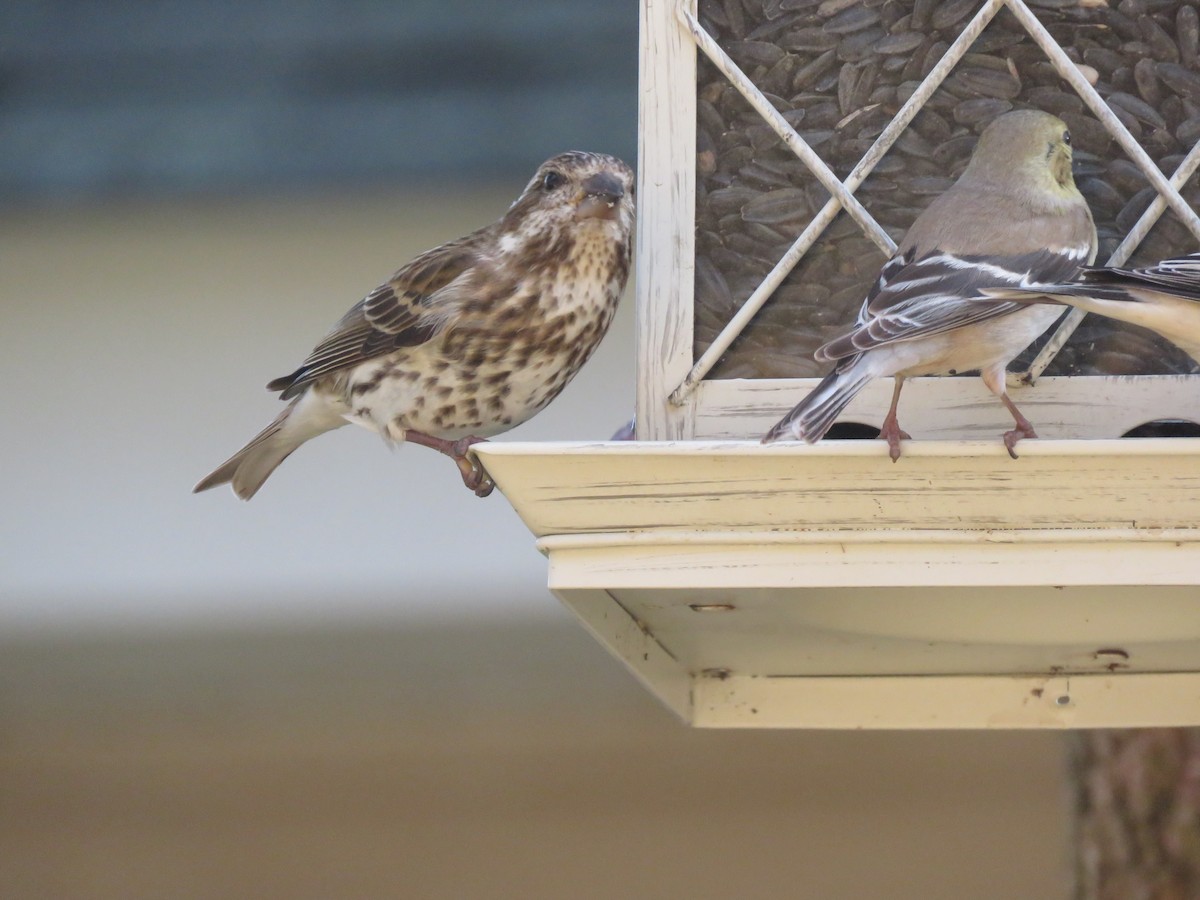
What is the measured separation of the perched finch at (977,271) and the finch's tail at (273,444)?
128 cm

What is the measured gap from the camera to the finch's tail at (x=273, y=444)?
3490 mm

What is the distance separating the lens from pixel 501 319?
310 centimetres

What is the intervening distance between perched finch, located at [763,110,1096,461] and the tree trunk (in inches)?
46.2

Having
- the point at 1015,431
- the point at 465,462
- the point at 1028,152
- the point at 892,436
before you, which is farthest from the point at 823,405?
the point at 465,462

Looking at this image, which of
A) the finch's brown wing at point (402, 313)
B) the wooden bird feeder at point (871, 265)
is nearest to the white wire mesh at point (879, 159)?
the wooden bird feeder at point (871, 265)

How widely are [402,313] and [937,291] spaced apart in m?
1.14

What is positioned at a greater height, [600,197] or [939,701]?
Answer: [600,197]

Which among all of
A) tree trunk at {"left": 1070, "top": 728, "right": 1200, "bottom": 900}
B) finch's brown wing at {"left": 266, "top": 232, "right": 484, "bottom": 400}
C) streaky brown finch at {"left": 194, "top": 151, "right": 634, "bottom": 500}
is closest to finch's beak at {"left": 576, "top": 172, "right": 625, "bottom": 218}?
streaky brown finch at {"left": 194, "top": 151, "right": 634, "bottom": 500}

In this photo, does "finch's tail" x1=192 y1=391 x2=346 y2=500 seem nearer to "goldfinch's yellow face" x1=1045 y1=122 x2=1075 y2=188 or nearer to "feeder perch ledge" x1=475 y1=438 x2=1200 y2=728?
"feeder perch ledge" x1=475 y1=438 x2=1200 y2=728

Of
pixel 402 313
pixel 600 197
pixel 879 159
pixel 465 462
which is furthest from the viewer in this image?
pixel 402 313

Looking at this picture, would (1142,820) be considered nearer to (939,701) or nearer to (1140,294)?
(939,701)

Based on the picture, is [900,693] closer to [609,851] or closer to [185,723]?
[609,851]

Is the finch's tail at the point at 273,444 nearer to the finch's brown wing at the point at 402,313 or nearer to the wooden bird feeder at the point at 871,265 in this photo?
the finch's brown wing at the point at 402,313

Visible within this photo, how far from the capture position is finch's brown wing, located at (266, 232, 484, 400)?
3166 millimetres
